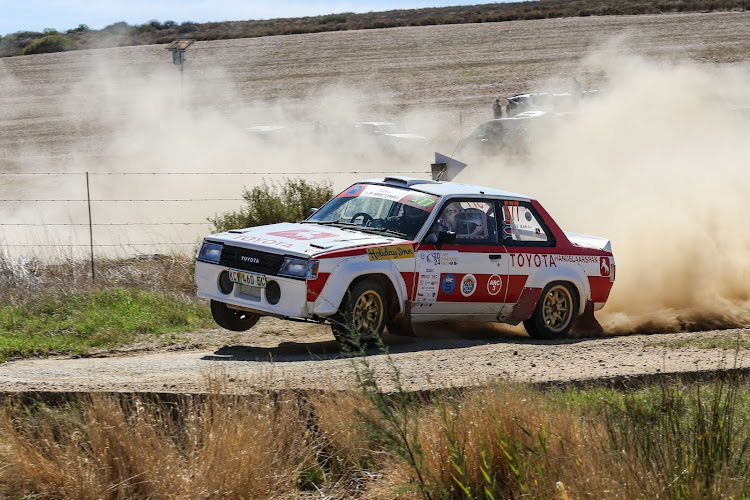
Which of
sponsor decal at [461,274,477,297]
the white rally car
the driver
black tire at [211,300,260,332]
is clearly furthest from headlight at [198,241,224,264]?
sponsor decal at [461,274,477,297]

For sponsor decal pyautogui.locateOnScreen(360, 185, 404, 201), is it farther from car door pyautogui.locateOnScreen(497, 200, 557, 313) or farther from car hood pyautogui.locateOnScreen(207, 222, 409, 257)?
car door pyautogui.locateOnScreen(497, 200, 557, 313)

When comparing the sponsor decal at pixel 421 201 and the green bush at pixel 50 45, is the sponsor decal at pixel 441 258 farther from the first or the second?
the green bush at pixel 50 45

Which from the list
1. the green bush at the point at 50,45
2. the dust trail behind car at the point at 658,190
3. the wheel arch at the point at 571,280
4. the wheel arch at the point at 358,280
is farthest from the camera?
the green bush at the point at 50,45

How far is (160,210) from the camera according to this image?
2303 cm

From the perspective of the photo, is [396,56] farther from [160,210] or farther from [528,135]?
[160,210]

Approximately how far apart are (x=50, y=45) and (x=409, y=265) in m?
53.3

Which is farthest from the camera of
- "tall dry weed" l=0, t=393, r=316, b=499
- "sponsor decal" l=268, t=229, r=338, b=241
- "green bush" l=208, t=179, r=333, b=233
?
"green bush" l=208, t=179, r=333, b=233

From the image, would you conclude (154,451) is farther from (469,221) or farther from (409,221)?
(469,221)

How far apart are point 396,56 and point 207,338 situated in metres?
43.8

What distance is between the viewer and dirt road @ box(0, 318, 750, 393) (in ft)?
24.8

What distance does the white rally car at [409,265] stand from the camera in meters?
9.36

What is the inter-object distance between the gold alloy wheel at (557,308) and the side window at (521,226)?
1.91ft

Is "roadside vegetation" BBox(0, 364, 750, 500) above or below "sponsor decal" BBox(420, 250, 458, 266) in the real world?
below

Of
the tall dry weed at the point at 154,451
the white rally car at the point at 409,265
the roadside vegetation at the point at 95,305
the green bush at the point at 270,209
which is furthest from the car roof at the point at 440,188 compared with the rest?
the green bush at the point at 270,209
